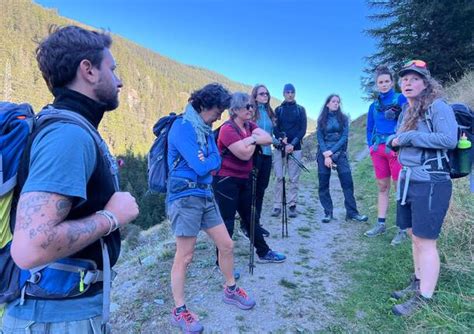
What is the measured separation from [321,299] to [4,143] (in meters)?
3.64

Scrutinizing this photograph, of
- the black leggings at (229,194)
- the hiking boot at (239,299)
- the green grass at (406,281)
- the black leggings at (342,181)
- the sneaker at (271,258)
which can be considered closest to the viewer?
the green grass at (406,281)

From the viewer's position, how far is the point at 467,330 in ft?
9.07

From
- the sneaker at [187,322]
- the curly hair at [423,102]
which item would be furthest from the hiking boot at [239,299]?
the curly hair at [423,102]

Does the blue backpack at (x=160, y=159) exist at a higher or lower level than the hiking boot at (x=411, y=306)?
higher

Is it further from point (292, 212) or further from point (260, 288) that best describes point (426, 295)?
point (292, 212)

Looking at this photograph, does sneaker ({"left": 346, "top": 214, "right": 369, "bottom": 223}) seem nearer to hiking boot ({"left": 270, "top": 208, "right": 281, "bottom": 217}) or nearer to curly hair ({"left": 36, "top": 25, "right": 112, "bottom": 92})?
hiking boot ({"left": 270, "top": 208, "right": 281, "bottom": 217})

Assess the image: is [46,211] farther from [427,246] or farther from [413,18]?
[413,18]

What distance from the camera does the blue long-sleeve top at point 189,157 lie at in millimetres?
3094

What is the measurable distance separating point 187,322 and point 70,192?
8.18 feet

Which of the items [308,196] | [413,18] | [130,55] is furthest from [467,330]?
[130,55]

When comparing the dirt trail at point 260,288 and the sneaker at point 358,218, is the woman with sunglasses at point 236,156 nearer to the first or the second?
the dirt trail at point 260,288

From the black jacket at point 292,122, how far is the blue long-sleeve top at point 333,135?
14.9 inches

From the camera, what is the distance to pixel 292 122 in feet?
21.9

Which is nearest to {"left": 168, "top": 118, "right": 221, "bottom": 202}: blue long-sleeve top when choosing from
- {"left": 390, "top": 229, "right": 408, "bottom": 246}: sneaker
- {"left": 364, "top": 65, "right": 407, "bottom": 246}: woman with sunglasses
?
{"left": 364, "top": 65, "right": 407, "bottom": 246}: woman with sunglasses
